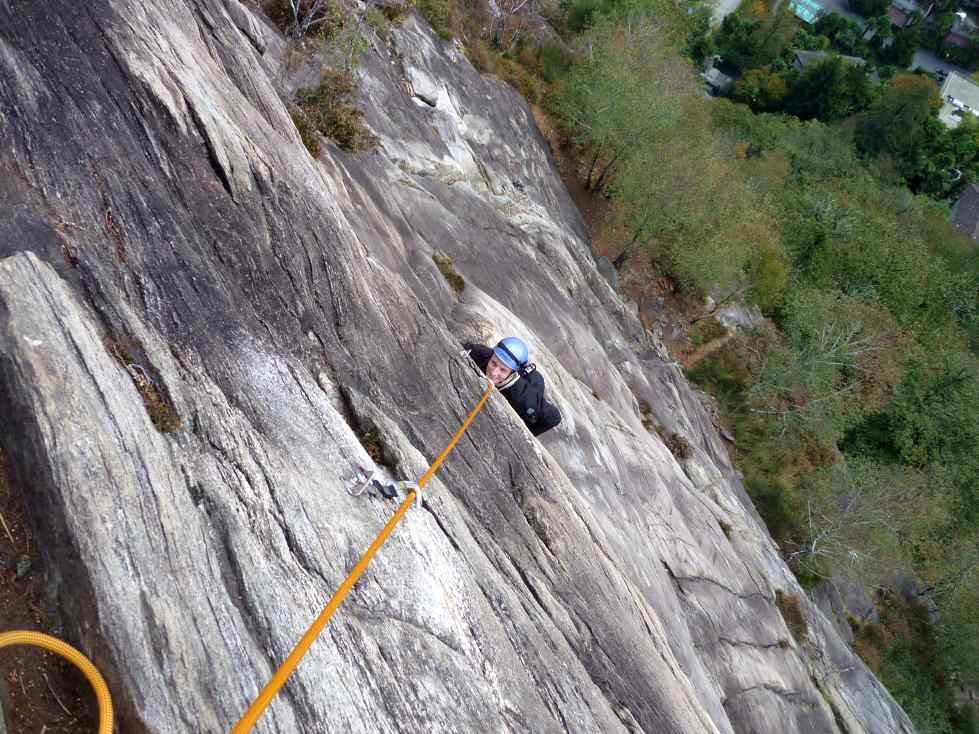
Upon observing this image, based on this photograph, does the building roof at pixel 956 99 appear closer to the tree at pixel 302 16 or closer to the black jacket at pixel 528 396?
the tree at pixel 302 16

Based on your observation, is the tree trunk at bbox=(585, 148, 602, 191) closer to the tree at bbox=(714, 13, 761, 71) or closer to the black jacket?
the black jacket

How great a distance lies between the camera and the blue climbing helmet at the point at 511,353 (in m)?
14.8

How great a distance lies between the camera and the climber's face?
1492 cm

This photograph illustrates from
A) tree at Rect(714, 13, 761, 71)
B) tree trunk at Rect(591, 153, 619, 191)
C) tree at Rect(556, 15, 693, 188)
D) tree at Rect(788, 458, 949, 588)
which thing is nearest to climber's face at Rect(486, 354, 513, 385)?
tree at Rect(788, 458, 949, 588)

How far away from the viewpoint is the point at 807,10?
134375 millimetres

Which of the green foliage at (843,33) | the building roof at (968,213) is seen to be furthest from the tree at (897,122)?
the green foliage at (843,33)

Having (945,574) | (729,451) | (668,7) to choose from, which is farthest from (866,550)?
(668,7)

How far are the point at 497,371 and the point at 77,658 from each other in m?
10.1

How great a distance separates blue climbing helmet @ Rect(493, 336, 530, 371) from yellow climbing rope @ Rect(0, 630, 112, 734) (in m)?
10.1

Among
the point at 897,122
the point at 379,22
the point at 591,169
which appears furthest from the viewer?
the point at 897,122

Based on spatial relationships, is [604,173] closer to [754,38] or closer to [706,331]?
[706,331]

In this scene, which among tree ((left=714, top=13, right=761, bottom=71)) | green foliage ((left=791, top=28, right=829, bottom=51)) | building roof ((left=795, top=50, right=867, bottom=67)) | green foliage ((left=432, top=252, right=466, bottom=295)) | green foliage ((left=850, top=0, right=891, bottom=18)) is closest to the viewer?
green foliage ((left=432, top=252, right=466, bottom=295))

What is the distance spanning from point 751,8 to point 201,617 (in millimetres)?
140956

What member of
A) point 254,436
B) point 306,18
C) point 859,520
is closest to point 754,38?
point 859,520
